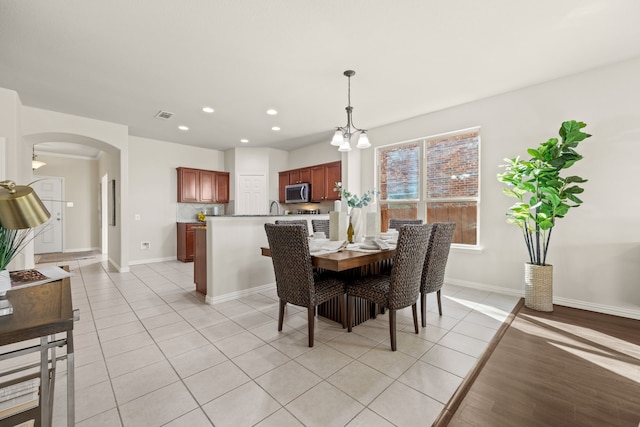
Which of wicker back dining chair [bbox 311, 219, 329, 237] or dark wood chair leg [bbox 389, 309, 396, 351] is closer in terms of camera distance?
dark wood chair leg [bbox 389, 309, 396, 351]

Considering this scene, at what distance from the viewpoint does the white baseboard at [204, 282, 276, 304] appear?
3.32 meters

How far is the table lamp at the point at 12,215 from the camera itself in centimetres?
A: 105

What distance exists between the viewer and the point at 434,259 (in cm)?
266

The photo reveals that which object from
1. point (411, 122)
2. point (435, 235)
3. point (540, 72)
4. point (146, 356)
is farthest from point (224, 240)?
point (540, 72)

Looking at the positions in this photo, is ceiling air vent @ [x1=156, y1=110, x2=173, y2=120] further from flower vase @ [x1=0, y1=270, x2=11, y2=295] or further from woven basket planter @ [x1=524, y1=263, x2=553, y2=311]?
woven basket planter @ [x1=524, y1=263, x2=553, y2=311]

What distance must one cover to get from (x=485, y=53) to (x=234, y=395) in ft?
11.9

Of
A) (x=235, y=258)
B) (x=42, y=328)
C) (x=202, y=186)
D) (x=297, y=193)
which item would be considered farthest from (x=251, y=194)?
(x=42, y=328)

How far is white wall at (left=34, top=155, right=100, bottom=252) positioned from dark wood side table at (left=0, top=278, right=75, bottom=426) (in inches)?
319

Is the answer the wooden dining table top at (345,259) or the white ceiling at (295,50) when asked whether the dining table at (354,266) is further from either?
the white ceiling at (295,50)

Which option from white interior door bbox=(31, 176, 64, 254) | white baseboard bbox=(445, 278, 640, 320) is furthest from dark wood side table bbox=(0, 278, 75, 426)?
white interior door bbox=(31, 176, 64, 254)

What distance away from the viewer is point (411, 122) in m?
4.57

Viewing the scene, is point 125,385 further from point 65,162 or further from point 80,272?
point 65,162

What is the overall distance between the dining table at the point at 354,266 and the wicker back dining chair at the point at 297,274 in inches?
4.9

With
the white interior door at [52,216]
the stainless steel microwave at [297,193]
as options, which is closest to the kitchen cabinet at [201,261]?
the stainless steel microwave at [297,193]
